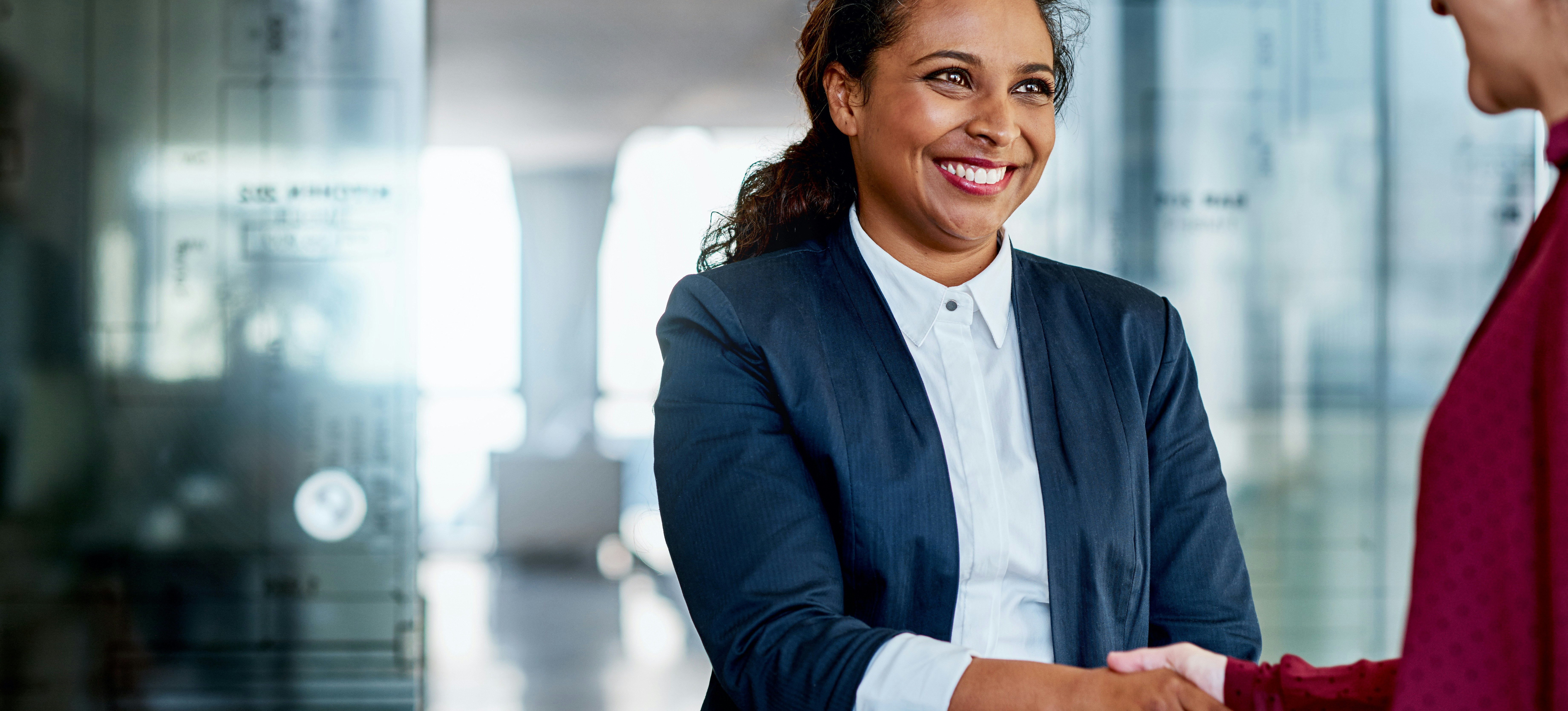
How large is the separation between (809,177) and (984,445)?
45 centimetres

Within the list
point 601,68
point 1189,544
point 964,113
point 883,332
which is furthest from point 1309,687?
point 601,68

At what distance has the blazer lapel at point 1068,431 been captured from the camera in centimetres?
118

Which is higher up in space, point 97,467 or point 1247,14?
point 1247,14

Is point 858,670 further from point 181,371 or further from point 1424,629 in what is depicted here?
point 181,371

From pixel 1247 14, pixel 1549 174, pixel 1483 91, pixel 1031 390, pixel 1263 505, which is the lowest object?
pixel 1263 505

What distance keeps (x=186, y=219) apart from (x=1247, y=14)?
125 inches

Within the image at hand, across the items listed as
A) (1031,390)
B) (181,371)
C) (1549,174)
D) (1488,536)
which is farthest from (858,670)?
(1549,174)

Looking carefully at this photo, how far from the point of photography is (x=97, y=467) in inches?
125

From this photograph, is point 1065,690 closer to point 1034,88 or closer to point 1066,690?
point 1066,690

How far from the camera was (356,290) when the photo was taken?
319cm

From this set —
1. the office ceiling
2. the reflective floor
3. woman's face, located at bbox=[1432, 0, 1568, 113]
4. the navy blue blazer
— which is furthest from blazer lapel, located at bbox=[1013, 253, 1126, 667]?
the reflective floor

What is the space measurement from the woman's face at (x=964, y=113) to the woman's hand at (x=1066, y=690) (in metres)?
0.50

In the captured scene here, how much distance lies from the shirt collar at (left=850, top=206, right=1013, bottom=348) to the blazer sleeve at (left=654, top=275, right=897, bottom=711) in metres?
0.20

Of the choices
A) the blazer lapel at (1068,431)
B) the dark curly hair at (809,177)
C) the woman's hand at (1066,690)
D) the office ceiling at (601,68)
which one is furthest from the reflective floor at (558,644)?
the woman's hand at (1066,690)
